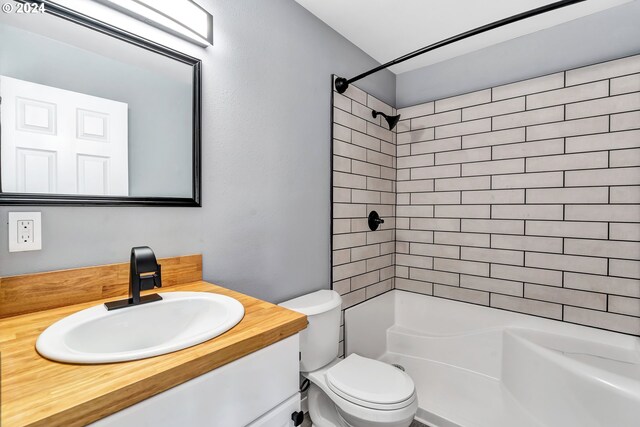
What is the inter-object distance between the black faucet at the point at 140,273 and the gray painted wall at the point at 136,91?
337 millimetres

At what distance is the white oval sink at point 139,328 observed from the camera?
0.68 m

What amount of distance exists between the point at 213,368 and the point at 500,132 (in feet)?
7.39

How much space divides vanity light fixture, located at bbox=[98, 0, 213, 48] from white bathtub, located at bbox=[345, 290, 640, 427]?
5.92 ft

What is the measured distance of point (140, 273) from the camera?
93 centimetres

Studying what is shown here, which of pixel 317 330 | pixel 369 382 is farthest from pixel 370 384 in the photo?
pixel 317 330

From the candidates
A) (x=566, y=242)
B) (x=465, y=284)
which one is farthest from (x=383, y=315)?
(x=566, y=242)

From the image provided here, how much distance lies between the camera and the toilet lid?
53.2 inches

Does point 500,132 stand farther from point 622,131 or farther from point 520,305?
point 520,305

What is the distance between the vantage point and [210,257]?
1379 mm

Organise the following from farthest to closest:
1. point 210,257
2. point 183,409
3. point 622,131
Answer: point 622,131, point 210,257, point 183,409

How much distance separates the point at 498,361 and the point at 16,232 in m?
2.51

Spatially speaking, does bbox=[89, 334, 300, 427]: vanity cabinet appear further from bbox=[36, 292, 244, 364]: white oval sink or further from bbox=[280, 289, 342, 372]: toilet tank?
bbox=[280, 289, 342, 372]: toilet tank

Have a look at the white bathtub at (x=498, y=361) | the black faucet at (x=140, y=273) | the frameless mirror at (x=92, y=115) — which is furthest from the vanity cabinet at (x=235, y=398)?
the white bathtub at (x=498, y=361)

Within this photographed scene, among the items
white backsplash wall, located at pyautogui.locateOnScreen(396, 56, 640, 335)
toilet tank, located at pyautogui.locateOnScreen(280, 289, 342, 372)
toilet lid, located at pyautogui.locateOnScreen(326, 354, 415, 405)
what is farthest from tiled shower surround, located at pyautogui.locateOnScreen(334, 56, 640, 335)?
toilet lid, located at pyautogui.locateOnScreen(326, 354, 415, 405)
